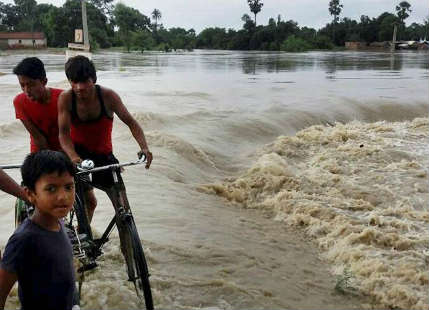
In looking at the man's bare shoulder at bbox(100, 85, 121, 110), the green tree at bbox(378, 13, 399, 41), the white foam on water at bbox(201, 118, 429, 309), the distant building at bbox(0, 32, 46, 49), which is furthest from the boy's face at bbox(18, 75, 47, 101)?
the green tree at bbox(378, 13, 399, 41)

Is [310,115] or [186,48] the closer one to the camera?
[310,115]

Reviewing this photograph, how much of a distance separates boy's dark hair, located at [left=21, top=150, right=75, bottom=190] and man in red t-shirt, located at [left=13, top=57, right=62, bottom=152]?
1405 millimetres

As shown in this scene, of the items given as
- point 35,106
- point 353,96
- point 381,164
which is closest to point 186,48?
point 353,96

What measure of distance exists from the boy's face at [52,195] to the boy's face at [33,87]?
4.82 feet

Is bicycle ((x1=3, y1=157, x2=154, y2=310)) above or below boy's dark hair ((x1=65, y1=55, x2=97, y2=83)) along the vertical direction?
below

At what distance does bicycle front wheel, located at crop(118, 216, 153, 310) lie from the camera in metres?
3.18

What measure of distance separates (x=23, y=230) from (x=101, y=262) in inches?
97.7

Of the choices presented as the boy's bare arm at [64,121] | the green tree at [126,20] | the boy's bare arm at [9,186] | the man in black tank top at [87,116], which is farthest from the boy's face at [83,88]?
the green tree at [126,20]

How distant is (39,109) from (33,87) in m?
0.22

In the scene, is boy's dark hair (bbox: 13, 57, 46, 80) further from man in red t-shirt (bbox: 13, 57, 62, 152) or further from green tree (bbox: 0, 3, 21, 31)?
green tree (bbox: 0, 3, 21, 31)

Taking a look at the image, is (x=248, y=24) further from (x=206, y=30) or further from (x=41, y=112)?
(x=41, y=112)

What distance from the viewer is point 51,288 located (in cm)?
214

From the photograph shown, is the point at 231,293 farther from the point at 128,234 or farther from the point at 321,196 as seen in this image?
the point at 321,196

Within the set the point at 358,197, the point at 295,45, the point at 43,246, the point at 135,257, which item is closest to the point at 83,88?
the point at 135,257
